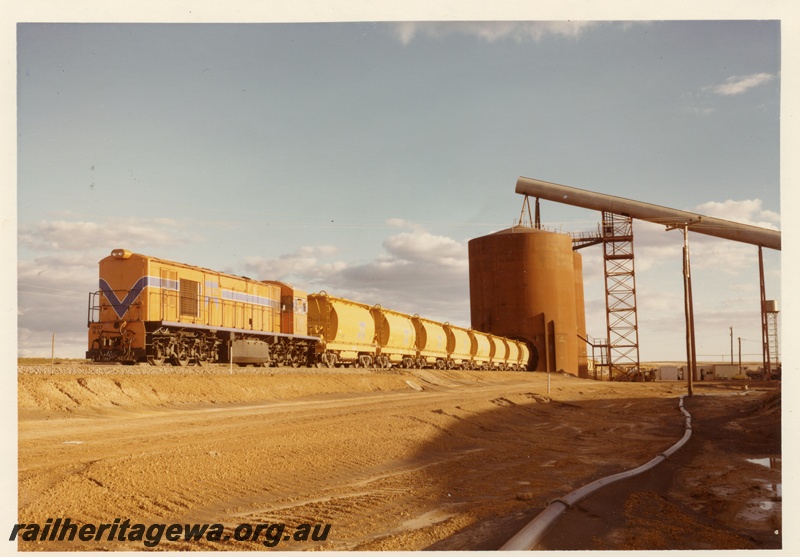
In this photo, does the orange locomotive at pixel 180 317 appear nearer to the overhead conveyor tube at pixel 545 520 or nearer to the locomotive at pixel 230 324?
the locomotive at pixel 230 324

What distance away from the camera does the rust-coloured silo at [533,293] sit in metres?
56.9

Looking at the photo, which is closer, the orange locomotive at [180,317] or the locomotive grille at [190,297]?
the orange locomotive at [180,317]

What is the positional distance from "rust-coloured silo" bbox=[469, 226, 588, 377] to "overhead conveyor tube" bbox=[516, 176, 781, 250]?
3.80 m

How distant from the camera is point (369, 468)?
10.5 metres

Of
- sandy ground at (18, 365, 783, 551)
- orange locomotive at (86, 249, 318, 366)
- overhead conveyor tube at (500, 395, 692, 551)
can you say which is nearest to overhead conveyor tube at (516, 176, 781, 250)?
orange locomotive at (86, 249, 318, 366)

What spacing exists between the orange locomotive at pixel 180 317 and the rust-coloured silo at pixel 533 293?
30.5 m

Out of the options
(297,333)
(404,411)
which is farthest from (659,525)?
(297,333)

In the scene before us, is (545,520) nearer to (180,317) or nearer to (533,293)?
(180,317)

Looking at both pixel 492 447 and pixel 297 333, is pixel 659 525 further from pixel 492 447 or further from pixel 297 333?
pixel 297 333

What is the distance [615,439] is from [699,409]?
1001cm

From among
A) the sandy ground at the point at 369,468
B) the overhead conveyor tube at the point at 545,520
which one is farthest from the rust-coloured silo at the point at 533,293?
the overhead conveyor tube at the point at 545,520

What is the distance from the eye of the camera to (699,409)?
933 inches

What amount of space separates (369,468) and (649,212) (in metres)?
48.3

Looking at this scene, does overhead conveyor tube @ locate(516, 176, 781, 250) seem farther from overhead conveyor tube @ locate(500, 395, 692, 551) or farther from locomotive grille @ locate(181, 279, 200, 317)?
overhead conveyor tube @ locate(500, 395, 692, 551)
